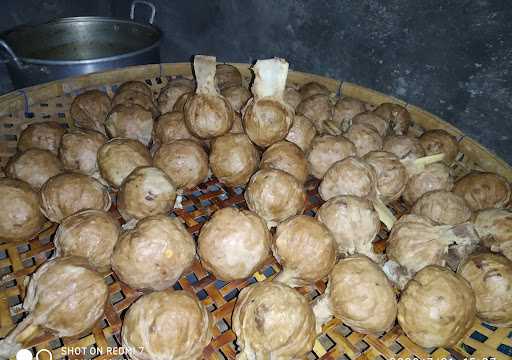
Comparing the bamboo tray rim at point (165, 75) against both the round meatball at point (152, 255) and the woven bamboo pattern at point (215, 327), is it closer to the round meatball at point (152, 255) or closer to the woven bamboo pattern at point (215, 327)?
the woven bamboo pattern at point (215, 327)

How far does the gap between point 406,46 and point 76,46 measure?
3.99 meters

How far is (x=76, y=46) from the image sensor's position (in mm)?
4898

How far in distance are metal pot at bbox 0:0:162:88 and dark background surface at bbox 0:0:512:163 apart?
1647 mm

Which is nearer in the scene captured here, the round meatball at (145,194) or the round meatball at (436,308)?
the round meatball at (436,308)

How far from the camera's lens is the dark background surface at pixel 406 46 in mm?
3754

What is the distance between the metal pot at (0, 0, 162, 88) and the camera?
3.86m

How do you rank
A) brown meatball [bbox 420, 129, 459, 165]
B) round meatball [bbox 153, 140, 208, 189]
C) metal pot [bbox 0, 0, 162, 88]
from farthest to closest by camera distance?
metal pot [bbox 0, 0, 162, 88] → brown meatball [bbox 420, 129, 459, 165] → round meatball [bbox 153, 140, 208, 189]

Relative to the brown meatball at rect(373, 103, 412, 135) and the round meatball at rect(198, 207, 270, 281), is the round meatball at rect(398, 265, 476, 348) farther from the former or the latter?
the brown meatball at rect(373, 103, 412, 135)

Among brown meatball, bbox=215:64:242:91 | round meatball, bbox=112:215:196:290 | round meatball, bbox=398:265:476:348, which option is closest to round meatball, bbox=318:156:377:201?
round meatball, bbox=398:265:476:348

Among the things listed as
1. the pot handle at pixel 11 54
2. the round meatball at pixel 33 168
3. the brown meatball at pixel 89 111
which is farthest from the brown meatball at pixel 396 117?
the pot handle at pixel 11 54

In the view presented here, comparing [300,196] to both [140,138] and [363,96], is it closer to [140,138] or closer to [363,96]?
[140,138]

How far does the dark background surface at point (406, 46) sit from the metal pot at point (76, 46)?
1.65 meters

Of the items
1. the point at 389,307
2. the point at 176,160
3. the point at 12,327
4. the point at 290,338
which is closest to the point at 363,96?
the point at 176,160

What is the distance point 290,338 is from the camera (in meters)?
2.02
